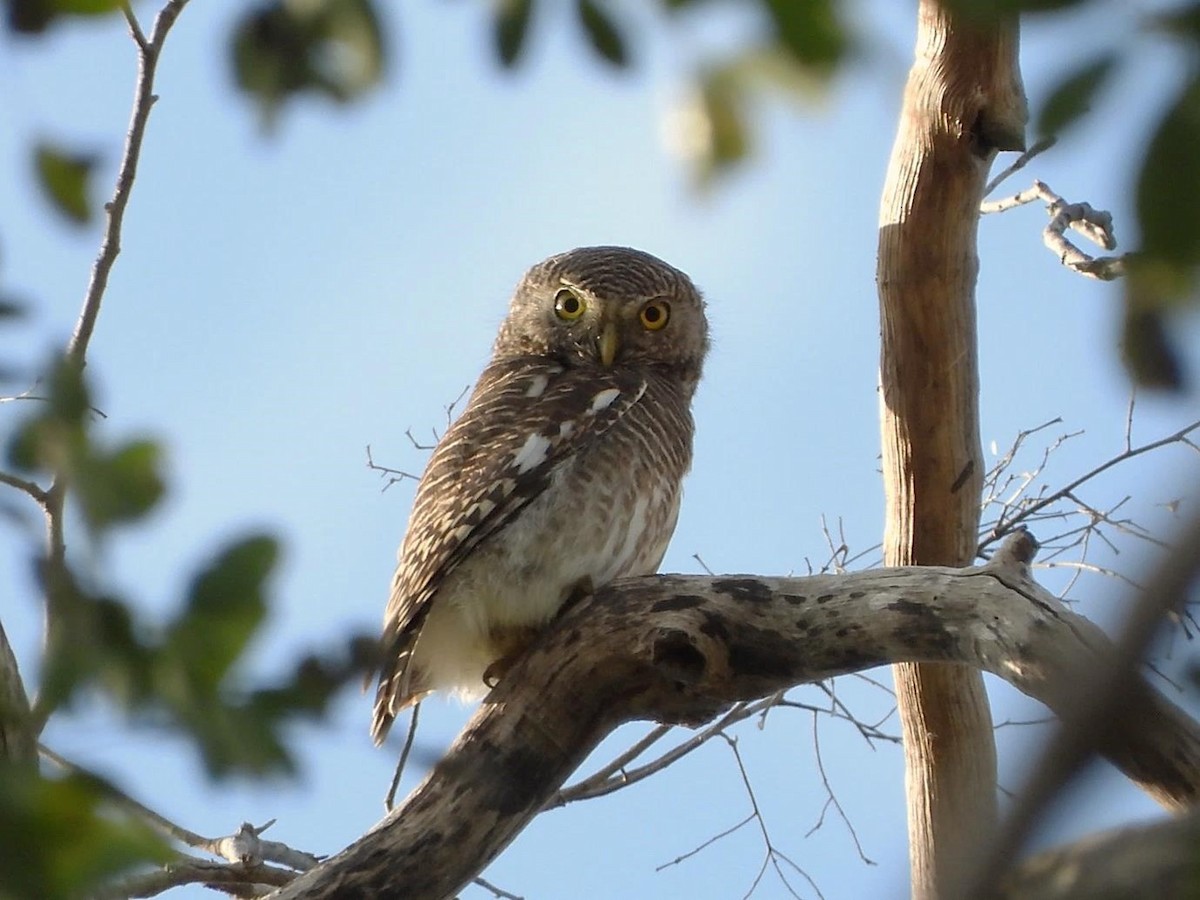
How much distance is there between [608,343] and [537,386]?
1.79 feet

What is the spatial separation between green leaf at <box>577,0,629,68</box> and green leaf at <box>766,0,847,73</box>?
6.1 inches

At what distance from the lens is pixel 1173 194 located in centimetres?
91

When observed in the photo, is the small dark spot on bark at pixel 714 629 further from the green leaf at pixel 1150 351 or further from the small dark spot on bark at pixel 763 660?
the green leaf at pixel 1150 351

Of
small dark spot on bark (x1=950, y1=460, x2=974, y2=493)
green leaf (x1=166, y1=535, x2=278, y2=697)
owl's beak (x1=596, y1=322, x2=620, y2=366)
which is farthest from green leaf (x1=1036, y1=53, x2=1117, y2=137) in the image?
owl's beak (x1=596, y1=322, x2=620, y2=366)

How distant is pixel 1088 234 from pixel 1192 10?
16.2 ft

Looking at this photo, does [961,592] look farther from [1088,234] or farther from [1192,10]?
[1192,10]

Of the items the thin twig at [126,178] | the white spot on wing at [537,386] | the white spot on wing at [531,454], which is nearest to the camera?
the thin twig at [126,178]

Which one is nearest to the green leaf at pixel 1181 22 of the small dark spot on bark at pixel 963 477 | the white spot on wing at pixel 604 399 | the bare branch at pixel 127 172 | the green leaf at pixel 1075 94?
the green leaf at pixel 1075 94

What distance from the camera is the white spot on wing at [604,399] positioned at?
539 cm

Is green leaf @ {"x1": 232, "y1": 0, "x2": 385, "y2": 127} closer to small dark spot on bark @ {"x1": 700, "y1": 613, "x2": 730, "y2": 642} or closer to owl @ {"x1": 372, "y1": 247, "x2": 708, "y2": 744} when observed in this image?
small dark spot on bark @ {"x1": 700, "y1": 613, "x2": 730, "y2": 642}

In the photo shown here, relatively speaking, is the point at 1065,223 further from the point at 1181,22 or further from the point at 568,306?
the point at 1181,22

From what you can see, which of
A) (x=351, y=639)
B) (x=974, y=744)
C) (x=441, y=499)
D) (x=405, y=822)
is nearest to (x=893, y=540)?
(x=974, y=744)

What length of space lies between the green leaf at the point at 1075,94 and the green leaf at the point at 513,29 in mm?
404

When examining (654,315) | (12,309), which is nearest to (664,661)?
(654,315)
